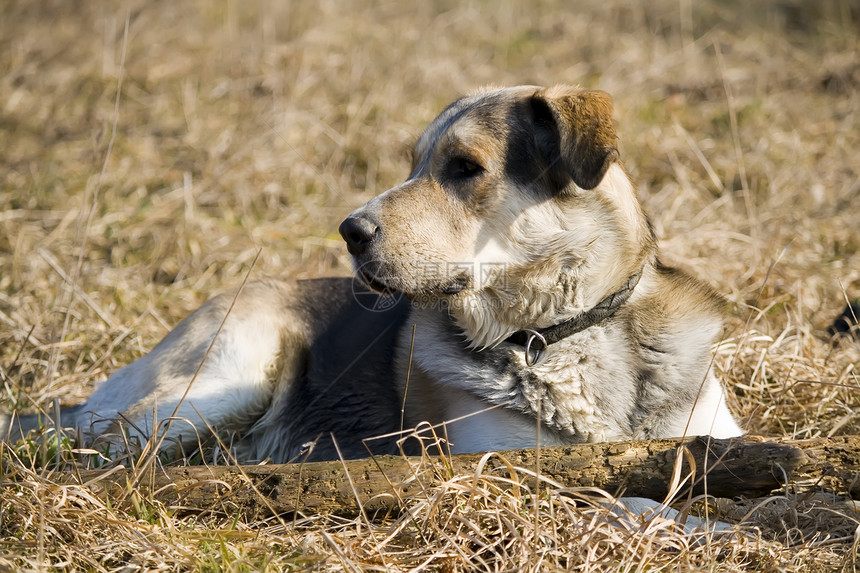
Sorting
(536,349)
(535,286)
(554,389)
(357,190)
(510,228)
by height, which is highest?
(510,228)

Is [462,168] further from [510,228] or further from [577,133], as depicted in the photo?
[577,133]

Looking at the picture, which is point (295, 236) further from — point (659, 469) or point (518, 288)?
point (659, 469)

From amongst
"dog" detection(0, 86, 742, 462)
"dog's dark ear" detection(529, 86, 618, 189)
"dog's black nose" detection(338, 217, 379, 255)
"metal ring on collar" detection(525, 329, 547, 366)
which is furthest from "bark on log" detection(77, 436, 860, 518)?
"dog's dark ear" detection(529, 86, 618, 189)

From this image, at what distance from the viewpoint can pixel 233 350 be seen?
4121 millimetres

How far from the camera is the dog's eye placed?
130 inches

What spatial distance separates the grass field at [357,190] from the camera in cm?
271

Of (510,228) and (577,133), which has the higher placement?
(577,133)

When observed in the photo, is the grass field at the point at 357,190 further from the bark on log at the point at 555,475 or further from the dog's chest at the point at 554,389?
the dog's chest at the point at 554,389

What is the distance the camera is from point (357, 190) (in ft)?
24.2

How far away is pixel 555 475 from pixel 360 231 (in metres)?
1.20

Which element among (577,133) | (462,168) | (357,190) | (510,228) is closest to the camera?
(577,133)

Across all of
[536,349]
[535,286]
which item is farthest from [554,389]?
[535,286]

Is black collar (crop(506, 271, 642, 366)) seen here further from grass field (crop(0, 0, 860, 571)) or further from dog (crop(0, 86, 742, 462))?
grass field (crop(0, 0, 860, 571))

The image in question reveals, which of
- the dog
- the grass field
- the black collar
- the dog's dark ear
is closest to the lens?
the grass field
